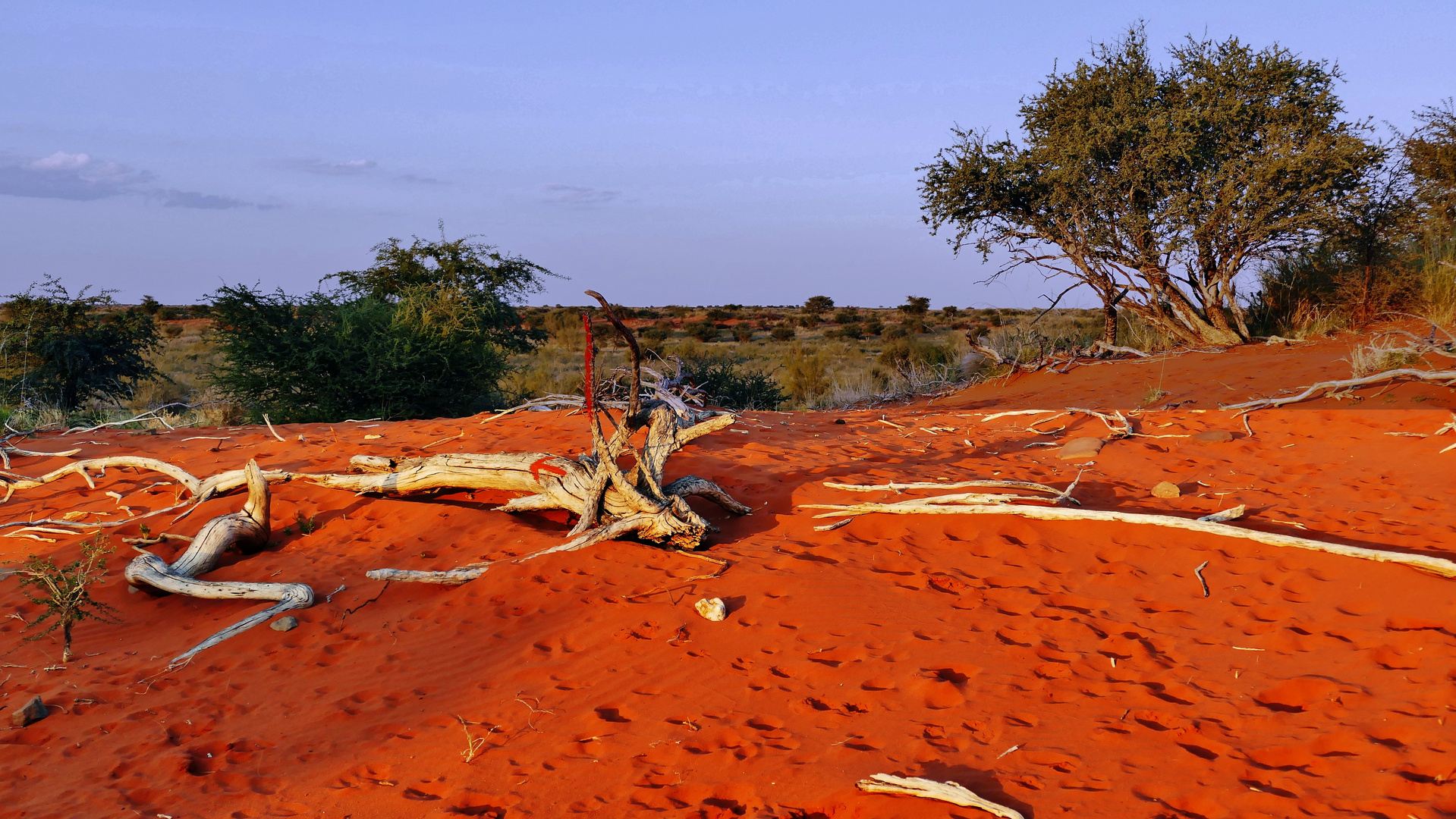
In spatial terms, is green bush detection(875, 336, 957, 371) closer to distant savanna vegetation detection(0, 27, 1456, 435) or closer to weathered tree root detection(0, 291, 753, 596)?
distant savanna vegetation detection(0, 27, 1456, 435)

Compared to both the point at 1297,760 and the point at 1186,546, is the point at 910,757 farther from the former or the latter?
the point at 1186,546

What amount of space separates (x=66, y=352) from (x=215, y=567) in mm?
11442

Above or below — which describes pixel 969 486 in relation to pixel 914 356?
below

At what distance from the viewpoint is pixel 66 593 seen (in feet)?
13.7

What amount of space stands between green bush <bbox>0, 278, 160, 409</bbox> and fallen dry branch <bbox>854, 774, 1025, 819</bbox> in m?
15.0

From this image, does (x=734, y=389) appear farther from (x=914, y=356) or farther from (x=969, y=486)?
(x=969, y=486)

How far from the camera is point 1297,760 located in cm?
279

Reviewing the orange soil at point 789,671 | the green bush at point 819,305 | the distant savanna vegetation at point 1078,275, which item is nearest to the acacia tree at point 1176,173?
the distant savanna vegetation at point 1078,275

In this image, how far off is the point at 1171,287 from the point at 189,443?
→ 46.3 ft

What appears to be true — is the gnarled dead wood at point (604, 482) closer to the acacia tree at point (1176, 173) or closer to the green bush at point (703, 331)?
the acacia tree at point (1176, 173)

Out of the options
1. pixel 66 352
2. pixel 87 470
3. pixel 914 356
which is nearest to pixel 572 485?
pixel 87 470

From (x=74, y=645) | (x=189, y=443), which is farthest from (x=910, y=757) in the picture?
(x=189, y=443)

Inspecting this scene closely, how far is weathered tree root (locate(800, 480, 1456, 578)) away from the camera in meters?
4.29

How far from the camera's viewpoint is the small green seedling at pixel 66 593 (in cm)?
413
